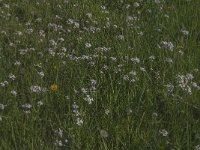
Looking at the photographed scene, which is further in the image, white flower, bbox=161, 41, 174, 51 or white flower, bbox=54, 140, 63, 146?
white flower, bbox=161, 41, 174, 51

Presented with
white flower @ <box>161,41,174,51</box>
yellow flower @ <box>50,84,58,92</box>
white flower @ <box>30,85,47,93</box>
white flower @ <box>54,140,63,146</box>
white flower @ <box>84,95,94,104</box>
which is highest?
white flower @ <box>161,41,174,51</box>

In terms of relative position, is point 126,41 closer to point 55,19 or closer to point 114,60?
point 114,60

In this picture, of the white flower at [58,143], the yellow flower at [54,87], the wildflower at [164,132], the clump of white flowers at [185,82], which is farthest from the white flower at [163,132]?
the yellow flower at [54,87]

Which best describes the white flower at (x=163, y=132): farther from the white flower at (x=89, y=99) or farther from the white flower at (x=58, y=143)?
the white flower at (x=58, y=143)

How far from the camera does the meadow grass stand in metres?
4.48

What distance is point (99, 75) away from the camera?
5.30 metres

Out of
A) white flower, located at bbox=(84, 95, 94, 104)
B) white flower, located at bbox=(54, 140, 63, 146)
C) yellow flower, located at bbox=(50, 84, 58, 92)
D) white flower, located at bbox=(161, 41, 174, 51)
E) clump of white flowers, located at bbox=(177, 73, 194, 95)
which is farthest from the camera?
white flower, located at bbox=(161, 41, 174, 51)

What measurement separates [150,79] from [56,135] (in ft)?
3.91

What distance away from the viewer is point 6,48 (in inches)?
231

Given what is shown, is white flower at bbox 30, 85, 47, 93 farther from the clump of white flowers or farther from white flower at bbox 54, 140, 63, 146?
the clump of white flowers

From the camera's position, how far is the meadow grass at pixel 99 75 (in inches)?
176

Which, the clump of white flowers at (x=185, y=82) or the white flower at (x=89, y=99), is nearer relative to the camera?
the white flower at (x=89, y=99)

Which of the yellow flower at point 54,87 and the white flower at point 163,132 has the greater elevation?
the yellow flower at point 54,87

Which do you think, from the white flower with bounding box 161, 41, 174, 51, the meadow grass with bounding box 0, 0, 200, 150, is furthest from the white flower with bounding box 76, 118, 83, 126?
the white flower with bounding box 161, 41, 174, 51
